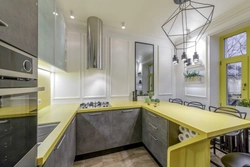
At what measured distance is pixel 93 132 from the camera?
2.03m

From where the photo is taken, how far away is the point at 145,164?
1.91m

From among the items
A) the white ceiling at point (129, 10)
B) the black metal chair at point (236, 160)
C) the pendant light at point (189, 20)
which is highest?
the white ceiling at point (129, 10)

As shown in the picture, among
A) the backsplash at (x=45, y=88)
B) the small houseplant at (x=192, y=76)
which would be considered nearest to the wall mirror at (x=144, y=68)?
the small houseplant at (x=192, y=76)

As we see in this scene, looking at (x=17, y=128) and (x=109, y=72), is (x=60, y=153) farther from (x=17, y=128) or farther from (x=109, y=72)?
(x=109, y=72)

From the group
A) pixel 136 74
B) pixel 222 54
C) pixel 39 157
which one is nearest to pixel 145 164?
pixel 39 157

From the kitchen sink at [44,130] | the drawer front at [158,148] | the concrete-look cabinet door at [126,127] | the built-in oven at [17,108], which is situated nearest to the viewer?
the built-in oven at [17,108]

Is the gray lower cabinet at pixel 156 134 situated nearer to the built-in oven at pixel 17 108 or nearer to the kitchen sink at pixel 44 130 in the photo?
the kitchen sink at pixel 44 130

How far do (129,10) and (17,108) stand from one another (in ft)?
7.42

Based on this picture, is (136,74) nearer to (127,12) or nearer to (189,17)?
(127,12)

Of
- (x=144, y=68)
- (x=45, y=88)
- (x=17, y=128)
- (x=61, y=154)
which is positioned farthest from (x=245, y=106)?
(x=45, y=88)

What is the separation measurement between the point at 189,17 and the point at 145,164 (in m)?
→ 2.82

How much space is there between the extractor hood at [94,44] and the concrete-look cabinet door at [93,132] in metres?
0.94

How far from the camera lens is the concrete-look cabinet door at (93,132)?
1957mm

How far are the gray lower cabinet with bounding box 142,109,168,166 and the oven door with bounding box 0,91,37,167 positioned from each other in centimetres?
147
